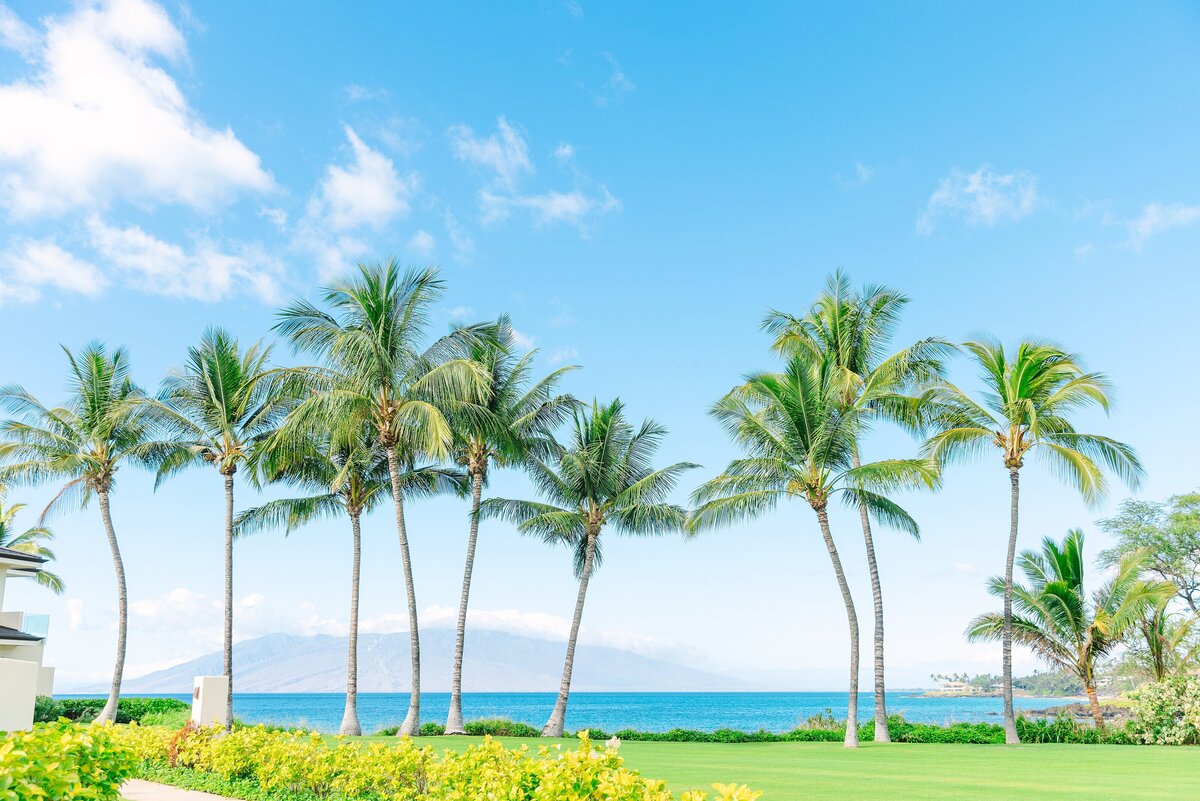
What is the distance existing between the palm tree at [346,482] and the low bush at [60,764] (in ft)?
46.5

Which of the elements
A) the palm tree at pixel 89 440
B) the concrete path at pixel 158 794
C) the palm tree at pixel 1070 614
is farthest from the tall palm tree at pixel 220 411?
the palm tree at pixel 1070 614

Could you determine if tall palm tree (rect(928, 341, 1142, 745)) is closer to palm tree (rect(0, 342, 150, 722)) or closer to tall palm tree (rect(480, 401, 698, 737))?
tall palm tree (rect(480, 401, 698, 737))

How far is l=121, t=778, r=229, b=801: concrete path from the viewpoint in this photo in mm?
9641

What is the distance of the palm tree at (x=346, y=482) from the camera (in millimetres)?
22812

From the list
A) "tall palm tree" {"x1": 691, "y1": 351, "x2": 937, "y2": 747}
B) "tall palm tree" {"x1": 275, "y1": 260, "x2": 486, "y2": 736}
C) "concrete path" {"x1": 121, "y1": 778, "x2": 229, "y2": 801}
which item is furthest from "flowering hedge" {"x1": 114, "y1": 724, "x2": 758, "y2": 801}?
"tall palm tree" {"x1": 691, "y1": 351, "x2": 937, "y2": 747}

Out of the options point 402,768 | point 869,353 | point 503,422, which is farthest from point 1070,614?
point 402,768

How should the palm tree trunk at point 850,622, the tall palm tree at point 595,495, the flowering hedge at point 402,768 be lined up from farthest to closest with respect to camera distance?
1. the tall palm tree at point 595,495
2. the palm tree trunk at point 850,622
3. the flowering hedge at point 402,768

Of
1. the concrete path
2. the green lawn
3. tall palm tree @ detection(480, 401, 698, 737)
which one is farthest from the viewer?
tall palm tree @ detection(480, 401, 698, 737)

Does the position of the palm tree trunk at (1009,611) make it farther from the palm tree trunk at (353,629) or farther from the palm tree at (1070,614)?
the palm tree trunk at (353,629)

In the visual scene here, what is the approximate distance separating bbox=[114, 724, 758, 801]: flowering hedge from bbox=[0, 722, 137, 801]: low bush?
3.60ft

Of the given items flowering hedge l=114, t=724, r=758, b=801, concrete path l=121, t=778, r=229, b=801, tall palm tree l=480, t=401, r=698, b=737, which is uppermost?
tall palm tree l=480, t=401, r=698, b=737

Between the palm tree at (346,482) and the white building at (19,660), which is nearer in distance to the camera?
the white building at (19,660)

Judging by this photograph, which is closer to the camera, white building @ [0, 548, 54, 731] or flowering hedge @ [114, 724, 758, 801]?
flowering hedge @ [114, 724, 758, 801]

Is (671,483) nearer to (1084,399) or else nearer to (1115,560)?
(1084,399)
